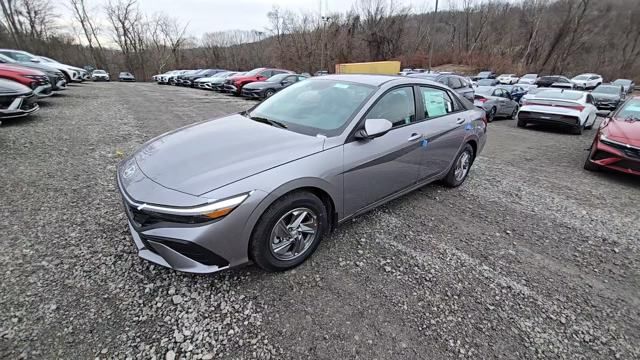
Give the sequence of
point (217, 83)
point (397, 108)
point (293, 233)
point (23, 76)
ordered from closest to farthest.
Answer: point (293, 233) < point (397, 108) < point (23, 76) < point (217, 83)

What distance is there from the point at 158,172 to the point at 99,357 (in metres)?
1.17

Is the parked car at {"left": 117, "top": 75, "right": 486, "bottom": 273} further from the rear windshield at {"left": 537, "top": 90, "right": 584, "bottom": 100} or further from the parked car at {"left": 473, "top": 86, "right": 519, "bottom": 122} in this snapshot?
the parked car at {"left": 473, "top": 86, "right": 519, "bottom": 122}

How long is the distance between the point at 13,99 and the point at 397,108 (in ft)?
25.3

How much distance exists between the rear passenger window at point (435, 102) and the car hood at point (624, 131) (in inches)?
126

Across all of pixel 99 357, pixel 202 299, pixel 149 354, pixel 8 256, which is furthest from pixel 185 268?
pixel 8 256

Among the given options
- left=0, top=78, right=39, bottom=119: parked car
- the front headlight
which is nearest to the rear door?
the front headlight

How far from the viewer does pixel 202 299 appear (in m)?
2.04

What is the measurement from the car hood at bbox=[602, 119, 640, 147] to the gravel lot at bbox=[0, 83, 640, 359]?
53.3 inches

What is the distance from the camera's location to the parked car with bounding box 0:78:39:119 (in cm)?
563

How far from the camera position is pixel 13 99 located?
5785 millimetres

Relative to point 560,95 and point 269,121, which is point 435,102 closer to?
point 269,121

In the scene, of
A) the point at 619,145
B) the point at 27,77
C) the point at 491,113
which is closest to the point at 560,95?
the point at 491,113

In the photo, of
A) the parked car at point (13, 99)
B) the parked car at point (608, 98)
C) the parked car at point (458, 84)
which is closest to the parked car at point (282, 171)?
the parked car at point (13, 99)

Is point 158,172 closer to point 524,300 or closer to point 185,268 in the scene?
point 185,268
